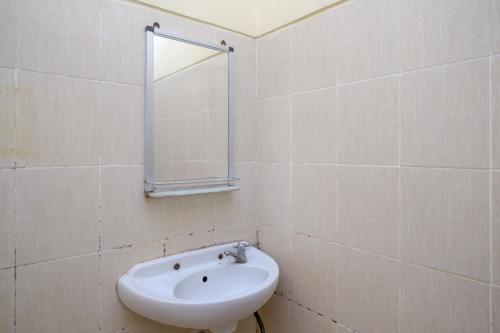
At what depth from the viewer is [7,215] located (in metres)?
1.04

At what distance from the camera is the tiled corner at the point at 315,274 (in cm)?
135

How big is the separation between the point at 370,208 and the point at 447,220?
264mm

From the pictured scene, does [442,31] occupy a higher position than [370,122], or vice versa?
[442,31]

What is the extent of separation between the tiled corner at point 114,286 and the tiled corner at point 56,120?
383 mm

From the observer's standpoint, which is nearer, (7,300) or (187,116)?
(7,300)

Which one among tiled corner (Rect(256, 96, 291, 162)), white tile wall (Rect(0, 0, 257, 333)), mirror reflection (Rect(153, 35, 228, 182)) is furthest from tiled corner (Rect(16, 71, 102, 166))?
tiled corner (Rect(256, 96, 291, 162))

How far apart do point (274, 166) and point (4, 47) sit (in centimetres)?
117

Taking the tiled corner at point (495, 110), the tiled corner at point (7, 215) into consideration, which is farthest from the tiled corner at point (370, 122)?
the tiled corner at point (7, 215)

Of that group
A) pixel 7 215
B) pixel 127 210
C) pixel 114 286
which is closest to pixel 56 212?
pixel 7 215

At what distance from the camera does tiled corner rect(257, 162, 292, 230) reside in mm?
1563

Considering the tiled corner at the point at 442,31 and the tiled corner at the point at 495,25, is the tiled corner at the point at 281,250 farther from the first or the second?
the tiled corner at the point at 495,25

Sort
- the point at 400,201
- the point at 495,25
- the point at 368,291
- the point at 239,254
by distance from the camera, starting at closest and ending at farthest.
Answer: the point at 495,25 < the point at 400,201 < the point at 368,291 < the point at 239,254

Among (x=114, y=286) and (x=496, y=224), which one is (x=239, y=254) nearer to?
(x=114, y=286)

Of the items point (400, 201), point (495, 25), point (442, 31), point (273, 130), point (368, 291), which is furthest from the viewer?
point (273, 130)
